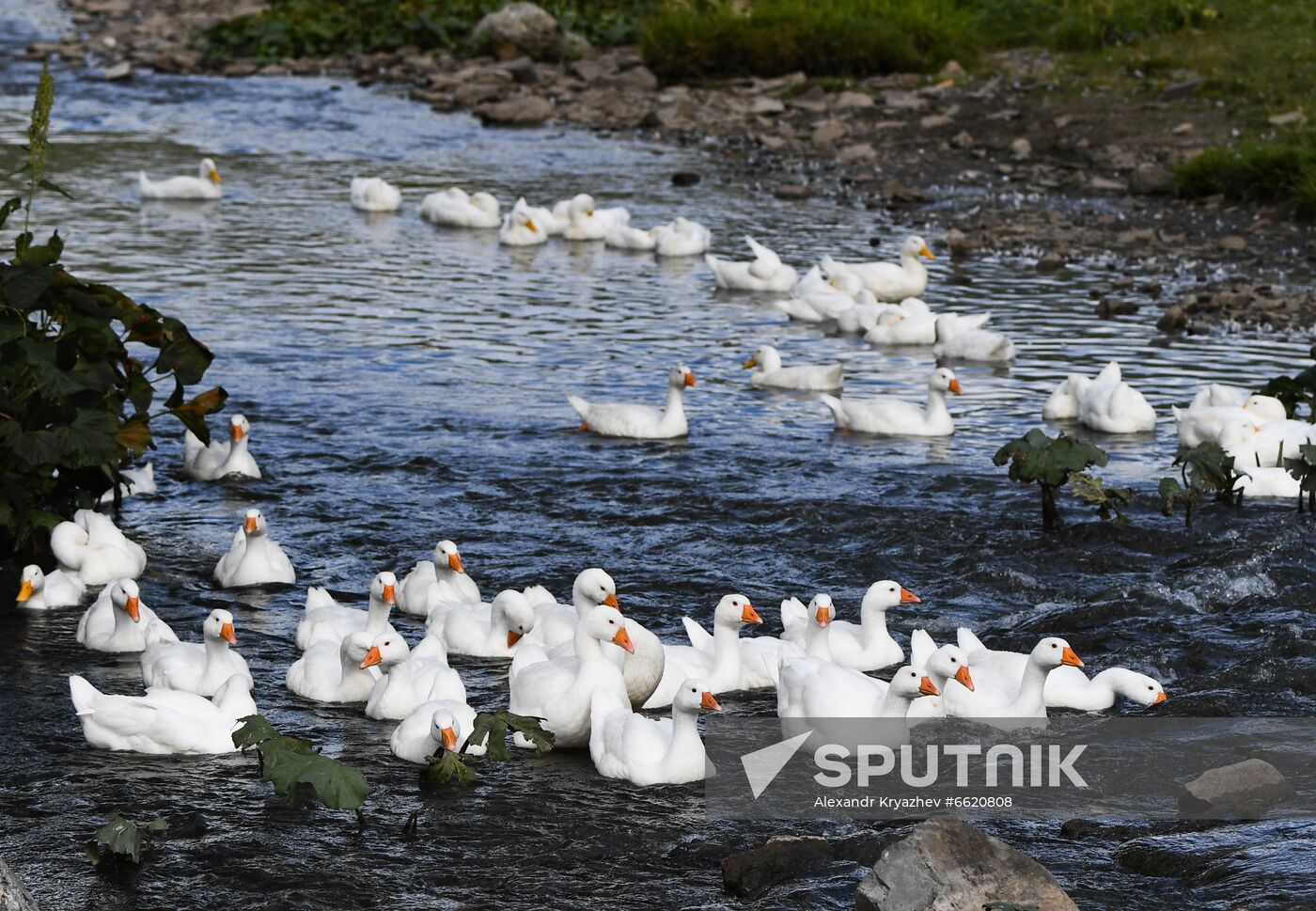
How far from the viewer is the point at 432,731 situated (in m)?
7.66

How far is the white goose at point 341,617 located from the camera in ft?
29.0

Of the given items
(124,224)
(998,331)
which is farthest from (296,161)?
(998,331)

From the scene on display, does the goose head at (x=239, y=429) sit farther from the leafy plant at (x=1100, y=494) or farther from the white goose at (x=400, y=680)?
the leafy plant at (x=1100, y=494)

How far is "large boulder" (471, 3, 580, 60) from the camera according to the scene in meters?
36.1

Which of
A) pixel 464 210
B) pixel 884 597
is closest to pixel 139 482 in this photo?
pixel 884 597

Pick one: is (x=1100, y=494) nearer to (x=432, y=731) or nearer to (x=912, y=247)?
(x=432, y=731)

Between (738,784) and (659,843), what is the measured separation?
77 centimetres

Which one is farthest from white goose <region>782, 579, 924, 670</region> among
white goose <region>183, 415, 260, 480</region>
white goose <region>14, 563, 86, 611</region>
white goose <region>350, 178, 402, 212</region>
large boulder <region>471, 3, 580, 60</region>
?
large boulder <region>471, 3, 580, 60</region>

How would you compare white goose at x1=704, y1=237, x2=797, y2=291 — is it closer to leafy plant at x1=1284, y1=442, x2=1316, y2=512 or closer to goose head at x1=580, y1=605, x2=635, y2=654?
leafy plant at x1=1284, y1=442, x2=1316, y2=512

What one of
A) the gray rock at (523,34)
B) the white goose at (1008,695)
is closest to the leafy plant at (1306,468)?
the white goose at (1008,695)

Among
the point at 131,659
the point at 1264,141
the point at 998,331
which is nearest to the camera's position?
the point at 131,659

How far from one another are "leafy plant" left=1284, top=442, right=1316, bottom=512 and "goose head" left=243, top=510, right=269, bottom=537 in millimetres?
6335

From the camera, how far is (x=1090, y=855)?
696 cm

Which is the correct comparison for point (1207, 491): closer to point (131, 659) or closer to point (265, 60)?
point (131, 659)
